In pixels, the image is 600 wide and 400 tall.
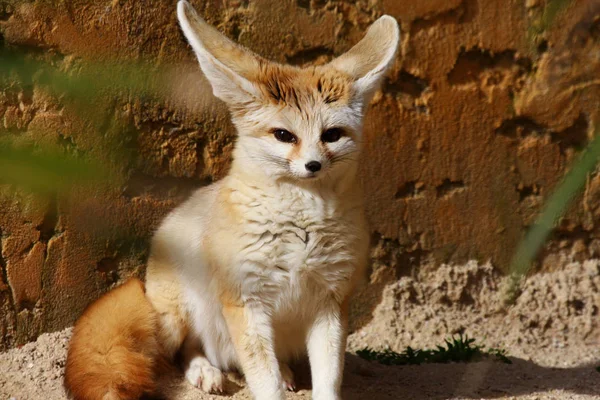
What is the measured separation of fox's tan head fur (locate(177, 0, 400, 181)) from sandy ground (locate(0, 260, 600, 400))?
4.26 ft

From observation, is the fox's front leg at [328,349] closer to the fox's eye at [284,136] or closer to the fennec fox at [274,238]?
the fennec fox at [274,238]

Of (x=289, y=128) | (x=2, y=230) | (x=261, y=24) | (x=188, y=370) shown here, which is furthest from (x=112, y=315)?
(x=261, y=24)

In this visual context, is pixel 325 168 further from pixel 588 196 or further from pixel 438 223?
pixel 588 196

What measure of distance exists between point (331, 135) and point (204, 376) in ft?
4.17

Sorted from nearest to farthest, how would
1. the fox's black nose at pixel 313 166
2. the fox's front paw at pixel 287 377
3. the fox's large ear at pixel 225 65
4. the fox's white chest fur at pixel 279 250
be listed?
the fox's large ear at pixel 225 65, the fox's black nose at pixel 313 166, the fox's white chest fur at pixel 279 250, the fox's front paw at pixel 287 377

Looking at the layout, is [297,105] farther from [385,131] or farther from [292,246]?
[385,131]

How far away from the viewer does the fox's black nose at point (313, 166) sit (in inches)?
109

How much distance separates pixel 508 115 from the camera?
4395 millimetres

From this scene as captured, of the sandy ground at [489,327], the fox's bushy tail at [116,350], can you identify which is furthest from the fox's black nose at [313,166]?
the sandy ground at [489,327]

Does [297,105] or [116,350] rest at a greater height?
[297,105]

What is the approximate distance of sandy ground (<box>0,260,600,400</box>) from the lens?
3.82 m

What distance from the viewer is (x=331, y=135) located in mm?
2967

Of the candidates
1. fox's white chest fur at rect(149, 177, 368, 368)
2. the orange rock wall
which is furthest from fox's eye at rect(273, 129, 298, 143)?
the orange rock wall

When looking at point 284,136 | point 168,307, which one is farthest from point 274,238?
point 168,307
